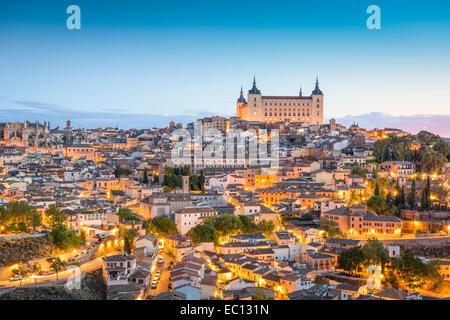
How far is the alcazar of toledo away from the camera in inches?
1247

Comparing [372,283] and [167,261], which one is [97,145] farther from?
[372,283]

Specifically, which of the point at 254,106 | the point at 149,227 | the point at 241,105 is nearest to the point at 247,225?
the point at 149,227

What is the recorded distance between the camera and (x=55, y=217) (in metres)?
10.8

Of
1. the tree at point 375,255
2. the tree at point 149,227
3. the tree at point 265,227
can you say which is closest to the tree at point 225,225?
the tree at point 265,227

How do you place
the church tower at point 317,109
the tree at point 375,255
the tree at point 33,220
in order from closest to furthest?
1. the tree at point 375,255
2. the tree at point 33,220
3. the church tower at point 317,109

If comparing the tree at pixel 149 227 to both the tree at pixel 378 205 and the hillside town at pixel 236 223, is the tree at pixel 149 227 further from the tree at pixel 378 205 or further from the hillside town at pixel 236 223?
the tree at pixel 378 205

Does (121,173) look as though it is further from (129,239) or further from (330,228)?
(330,228)

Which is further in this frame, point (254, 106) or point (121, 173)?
point (254, 106)

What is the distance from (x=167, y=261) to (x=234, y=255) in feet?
5.03

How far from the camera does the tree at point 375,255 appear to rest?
998 centimetres

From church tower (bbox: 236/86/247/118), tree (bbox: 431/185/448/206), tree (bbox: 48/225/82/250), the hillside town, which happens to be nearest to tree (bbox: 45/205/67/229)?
the hillside town

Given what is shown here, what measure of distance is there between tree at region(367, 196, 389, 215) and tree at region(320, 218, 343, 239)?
1.93 meters

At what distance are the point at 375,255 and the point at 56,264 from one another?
6.46m

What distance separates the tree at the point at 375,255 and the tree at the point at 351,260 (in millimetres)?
139
